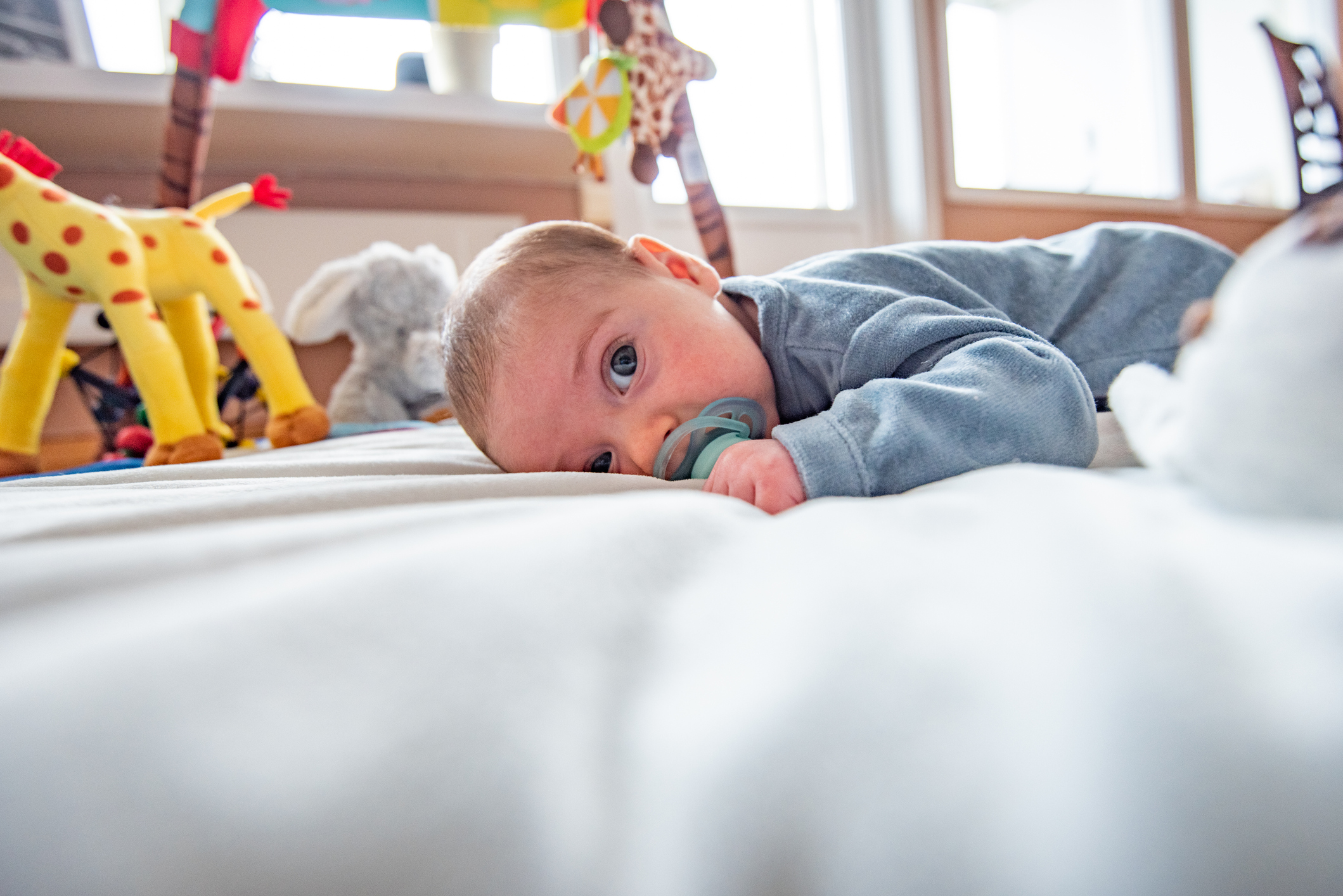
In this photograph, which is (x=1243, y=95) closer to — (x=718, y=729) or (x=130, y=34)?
(x=130, y=34)

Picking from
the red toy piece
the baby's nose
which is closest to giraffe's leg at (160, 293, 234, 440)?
the red toy piece

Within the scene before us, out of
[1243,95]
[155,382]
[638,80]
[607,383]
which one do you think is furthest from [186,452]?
[1243,95]

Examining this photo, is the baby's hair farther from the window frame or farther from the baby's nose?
the window frame

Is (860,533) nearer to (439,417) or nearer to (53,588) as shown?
(53,588)

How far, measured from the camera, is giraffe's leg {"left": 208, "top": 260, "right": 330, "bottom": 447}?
1.08 meters

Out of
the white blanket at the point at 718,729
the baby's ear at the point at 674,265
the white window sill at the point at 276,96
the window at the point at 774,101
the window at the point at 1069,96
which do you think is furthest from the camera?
the window at the point at 1069,96

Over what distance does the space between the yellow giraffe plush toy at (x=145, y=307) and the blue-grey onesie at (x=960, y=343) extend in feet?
2.27

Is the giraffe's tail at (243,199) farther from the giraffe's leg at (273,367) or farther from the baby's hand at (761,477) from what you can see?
the baby's hand at (761,477)

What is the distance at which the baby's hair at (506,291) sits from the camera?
0.67 meters

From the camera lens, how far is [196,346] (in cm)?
115

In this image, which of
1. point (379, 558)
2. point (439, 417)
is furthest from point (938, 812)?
point (439, 417)

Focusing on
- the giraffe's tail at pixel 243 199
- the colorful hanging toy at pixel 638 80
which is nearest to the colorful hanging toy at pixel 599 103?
the colorful hanging toy at pixel 638 80

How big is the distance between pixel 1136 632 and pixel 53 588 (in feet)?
1.03

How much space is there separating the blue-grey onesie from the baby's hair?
145 millimetres
